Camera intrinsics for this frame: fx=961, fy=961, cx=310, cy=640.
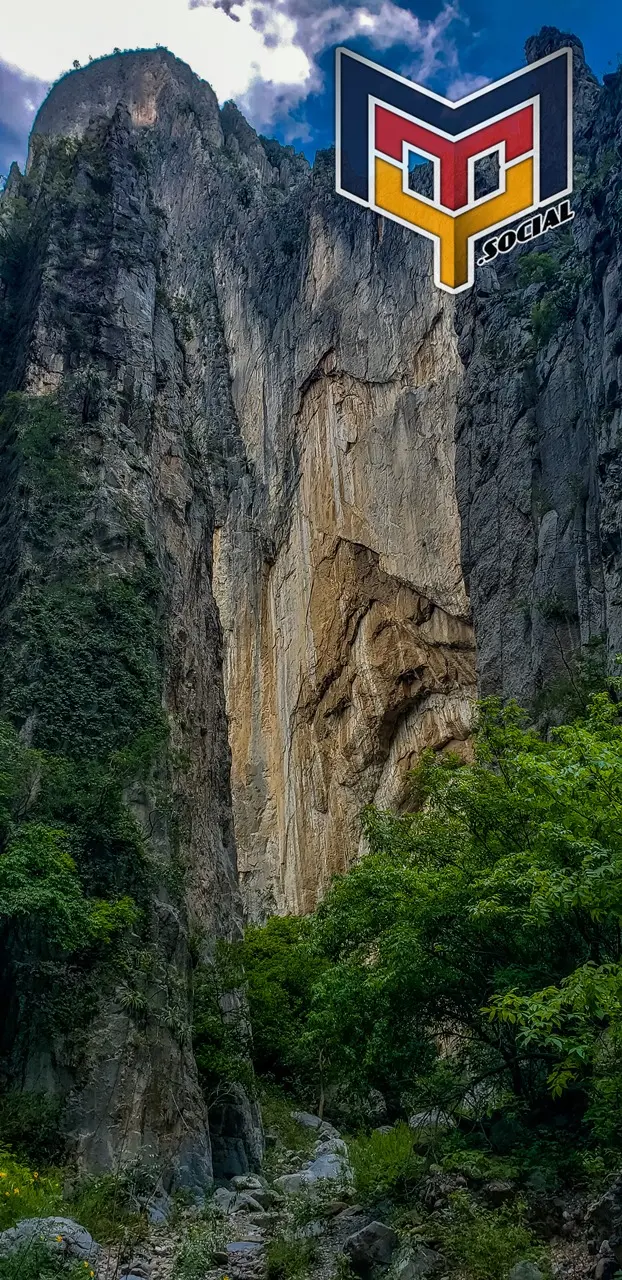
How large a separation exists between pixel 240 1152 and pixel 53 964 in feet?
21.5

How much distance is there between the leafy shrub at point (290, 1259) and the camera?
33.1 feet

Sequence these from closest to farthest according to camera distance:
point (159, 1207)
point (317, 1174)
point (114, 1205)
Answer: point (114, 1205) < point (159, 1207) < point (317, 1174)

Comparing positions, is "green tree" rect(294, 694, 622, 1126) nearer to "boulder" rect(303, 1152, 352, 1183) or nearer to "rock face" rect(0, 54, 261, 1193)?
"boulder" rect(303, 1152, 352, 1183)

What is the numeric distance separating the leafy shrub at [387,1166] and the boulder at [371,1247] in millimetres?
1150

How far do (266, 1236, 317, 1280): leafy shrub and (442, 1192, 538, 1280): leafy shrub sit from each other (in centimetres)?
178

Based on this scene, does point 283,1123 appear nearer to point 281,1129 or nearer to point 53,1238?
point 281,1129

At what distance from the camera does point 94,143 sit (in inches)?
1412

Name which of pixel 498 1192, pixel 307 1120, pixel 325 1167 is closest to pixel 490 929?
pixel 498 1192

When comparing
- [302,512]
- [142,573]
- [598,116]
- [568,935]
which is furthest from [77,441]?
[302,512]

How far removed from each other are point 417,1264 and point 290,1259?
6.33 feet

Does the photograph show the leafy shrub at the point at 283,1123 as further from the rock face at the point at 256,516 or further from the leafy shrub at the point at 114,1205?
the leafy shrub at the point at 114,1205

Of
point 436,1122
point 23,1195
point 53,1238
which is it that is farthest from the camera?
point 436,1122

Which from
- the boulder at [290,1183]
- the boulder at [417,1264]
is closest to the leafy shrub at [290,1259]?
the boulder at [417,1264]

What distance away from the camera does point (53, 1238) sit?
862 centimetres
